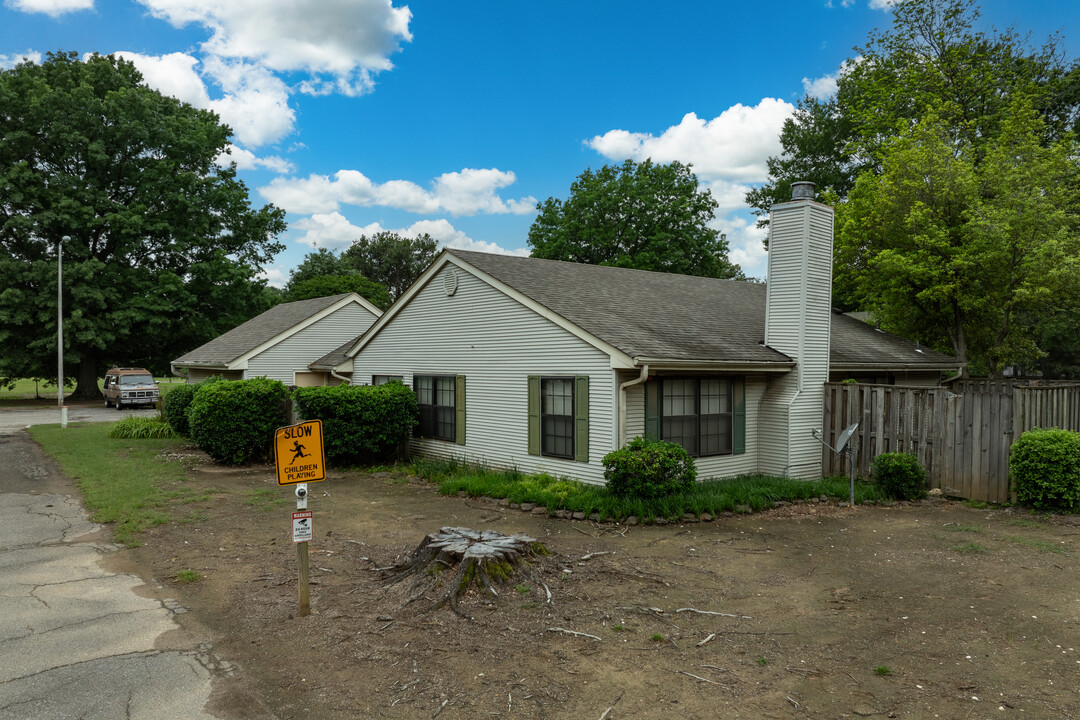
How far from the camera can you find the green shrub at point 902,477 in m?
11.3

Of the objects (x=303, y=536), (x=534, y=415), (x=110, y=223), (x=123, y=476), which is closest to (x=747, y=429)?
(x=534, y=415)

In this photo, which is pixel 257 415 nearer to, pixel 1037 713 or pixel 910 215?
pixel 1037 713

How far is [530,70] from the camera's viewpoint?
20562mm

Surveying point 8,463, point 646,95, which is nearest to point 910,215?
point 646,95

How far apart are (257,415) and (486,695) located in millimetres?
12754

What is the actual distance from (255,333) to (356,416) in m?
14.3

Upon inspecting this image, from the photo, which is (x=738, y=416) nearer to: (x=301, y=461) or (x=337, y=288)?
(x=301, y=461)

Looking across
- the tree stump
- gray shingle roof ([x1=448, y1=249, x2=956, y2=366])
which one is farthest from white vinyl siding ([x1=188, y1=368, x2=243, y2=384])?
the tree stump

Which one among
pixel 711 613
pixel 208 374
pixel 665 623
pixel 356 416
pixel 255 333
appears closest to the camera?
pixel 665 623

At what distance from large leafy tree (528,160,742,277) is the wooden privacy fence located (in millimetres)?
26630

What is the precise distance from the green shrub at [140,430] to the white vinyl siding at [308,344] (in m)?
3.52

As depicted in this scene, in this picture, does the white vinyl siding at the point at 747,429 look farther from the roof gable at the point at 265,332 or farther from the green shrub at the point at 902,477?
the roof gable at the point at 265,332

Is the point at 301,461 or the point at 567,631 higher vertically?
the point at 301,461

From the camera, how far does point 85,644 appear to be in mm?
5512
